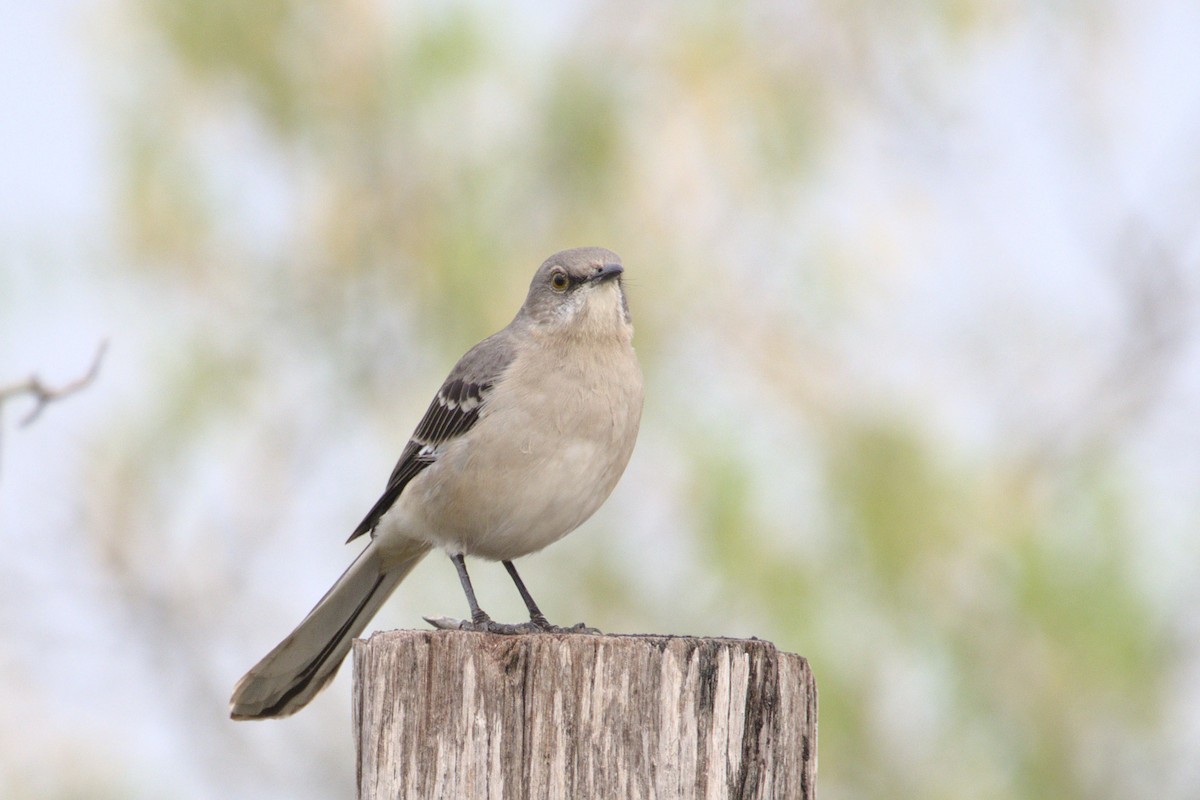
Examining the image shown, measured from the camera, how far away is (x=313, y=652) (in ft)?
14.4

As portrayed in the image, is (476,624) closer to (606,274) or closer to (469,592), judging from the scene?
(469,592)

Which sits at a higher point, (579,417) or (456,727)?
(579,417)

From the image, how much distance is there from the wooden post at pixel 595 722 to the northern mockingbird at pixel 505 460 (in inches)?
53.0

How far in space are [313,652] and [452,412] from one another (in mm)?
993

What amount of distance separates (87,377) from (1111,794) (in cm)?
468

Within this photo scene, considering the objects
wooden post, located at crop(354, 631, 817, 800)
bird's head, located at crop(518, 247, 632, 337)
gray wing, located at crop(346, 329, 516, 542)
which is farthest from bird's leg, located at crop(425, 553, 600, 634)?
bird's head, located at crop(518, 247, 632, 337)

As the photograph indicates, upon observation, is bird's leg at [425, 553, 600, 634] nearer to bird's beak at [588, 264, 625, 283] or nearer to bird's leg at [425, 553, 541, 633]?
bird's leg at [425, 553, 541, 633]

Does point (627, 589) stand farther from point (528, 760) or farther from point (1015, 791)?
point (528, 760)

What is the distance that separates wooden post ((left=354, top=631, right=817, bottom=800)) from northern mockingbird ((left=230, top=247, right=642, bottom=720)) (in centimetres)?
135

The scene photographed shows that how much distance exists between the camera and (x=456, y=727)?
2900 mm

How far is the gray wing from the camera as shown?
15.7ft

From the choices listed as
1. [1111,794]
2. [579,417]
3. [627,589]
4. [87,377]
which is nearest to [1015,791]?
[1111,794]

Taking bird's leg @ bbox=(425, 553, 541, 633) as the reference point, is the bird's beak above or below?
above

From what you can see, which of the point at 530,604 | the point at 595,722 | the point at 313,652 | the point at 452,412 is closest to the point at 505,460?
the point at 452,412
